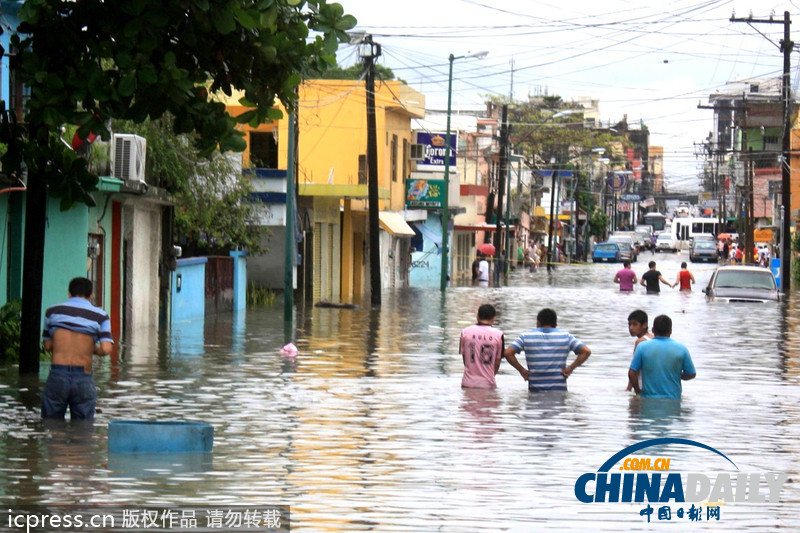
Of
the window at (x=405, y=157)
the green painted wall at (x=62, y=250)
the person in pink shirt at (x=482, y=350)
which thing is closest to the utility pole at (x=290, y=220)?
the green painted wall at (x=62, y=250)

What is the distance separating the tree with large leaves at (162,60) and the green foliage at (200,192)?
620 inches

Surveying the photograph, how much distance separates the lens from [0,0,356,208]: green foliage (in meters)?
12.7

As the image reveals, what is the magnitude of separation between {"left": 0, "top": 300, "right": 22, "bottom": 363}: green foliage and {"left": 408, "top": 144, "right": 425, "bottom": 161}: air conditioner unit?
41.6 m

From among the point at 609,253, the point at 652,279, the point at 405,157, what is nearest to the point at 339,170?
the point at 405,157

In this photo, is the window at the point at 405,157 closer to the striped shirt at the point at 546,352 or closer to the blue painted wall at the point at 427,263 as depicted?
the blue painted wall at the point at 427,263

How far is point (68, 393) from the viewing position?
13.3 meters

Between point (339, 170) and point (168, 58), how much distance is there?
3954 centimetres

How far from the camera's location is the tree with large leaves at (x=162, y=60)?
12688 millimetres

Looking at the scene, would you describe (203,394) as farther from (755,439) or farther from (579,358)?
(755,439)

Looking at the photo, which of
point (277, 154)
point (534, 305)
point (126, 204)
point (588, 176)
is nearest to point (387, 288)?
point (277, 154)

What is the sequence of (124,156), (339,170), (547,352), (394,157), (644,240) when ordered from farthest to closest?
(644,240) → (394,157) → (339,170) → (124,156) → (547,352)

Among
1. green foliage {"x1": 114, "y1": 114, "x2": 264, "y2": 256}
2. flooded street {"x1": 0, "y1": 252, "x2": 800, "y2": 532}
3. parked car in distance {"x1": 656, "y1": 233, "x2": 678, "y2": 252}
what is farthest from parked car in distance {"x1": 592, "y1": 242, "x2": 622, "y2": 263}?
flooded street {"x1": 0, "y1": 252, "x2": 800, "y2": 532}

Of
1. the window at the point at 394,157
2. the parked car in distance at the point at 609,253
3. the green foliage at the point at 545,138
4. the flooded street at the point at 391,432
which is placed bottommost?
the flooded street at the point at 391,432

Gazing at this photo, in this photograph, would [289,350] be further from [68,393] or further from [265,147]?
[265,147]
